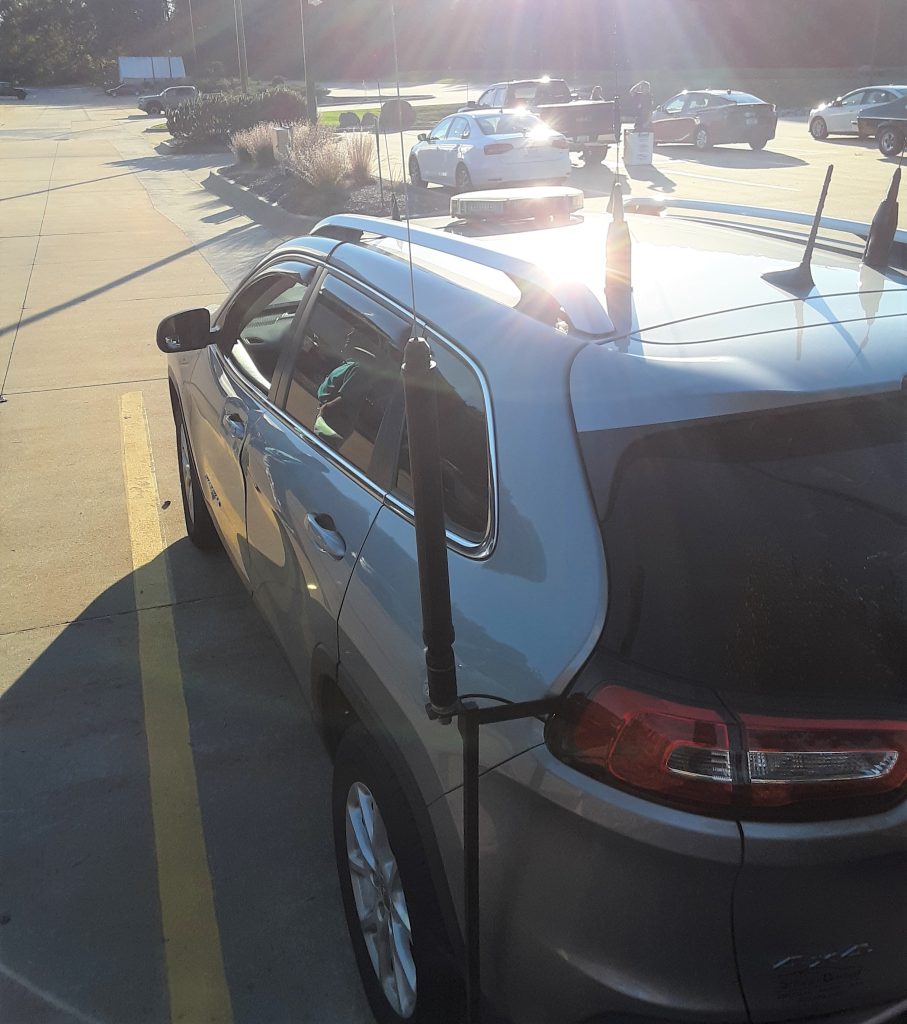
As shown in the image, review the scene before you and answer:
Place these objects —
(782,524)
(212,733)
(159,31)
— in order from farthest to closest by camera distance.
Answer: (159,31)
(212,733)
(782,524)

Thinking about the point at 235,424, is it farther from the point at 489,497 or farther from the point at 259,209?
the point at 259,209

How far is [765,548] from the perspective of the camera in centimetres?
190

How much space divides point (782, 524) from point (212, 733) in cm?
270

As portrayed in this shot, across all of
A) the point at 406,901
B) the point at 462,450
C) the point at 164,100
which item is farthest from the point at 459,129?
the point at 164,100

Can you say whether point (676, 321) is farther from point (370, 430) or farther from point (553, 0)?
point (553, 0)

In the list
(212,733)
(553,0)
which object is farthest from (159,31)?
(212,733)

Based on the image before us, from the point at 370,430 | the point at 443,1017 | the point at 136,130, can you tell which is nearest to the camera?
the point at 443,1017

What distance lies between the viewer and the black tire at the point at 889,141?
2438 centimetres

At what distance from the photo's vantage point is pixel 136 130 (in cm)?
4697

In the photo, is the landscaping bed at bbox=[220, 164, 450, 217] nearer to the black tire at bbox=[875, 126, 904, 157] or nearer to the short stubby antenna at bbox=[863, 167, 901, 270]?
the black tire at bbox=[875, 126, 904, 157]

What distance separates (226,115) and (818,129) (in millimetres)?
19946

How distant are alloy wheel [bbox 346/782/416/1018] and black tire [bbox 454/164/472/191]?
18312 mm

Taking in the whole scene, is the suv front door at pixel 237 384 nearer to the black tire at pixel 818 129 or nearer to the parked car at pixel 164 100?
the black tire at pixel 818 129

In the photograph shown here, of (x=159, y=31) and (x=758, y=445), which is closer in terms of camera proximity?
(x=758, y=445)
